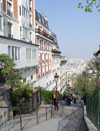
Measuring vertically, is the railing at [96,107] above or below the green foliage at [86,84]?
above

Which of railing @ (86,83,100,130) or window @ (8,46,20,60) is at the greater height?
window @ (8,46,20,60)

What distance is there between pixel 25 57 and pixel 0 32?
14.2ft

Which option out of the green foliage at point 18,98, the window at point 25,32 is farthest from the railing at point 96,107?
the window at point 25,32

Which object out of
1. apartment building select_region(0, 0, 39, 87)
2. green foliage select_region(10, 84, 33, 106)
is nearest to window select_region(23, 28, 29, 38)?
apartment building select_region(0, 0, 39, 87)

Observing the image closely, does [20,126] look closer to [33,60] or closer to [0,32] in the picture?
[0,32]

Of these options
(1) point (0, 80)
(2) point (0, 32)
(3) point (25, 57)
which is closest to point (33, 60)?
(3) point (25, 57)

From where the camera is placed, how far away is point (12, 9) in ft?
56.0

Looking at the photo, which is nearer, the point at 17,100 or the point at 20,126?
the point at 20,126

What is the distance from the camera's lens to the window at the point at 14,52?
13278 mm

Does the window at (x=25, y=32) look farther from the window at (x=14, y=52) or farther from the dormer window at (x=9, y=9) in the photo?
the window at (x=14, y=52)

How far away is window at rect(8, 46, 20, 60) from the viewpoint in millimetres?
13278

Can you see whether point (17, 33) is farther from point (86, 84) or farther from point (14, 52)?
point (86, 84)

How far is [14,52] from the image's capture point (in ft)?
46.2

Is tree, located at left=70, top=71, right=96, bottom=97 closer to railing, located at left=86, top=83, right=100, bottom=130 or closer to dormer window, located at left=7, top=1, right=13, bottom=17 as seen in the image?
dormer window, located at left=7, top=1, right=13, bottom=17
